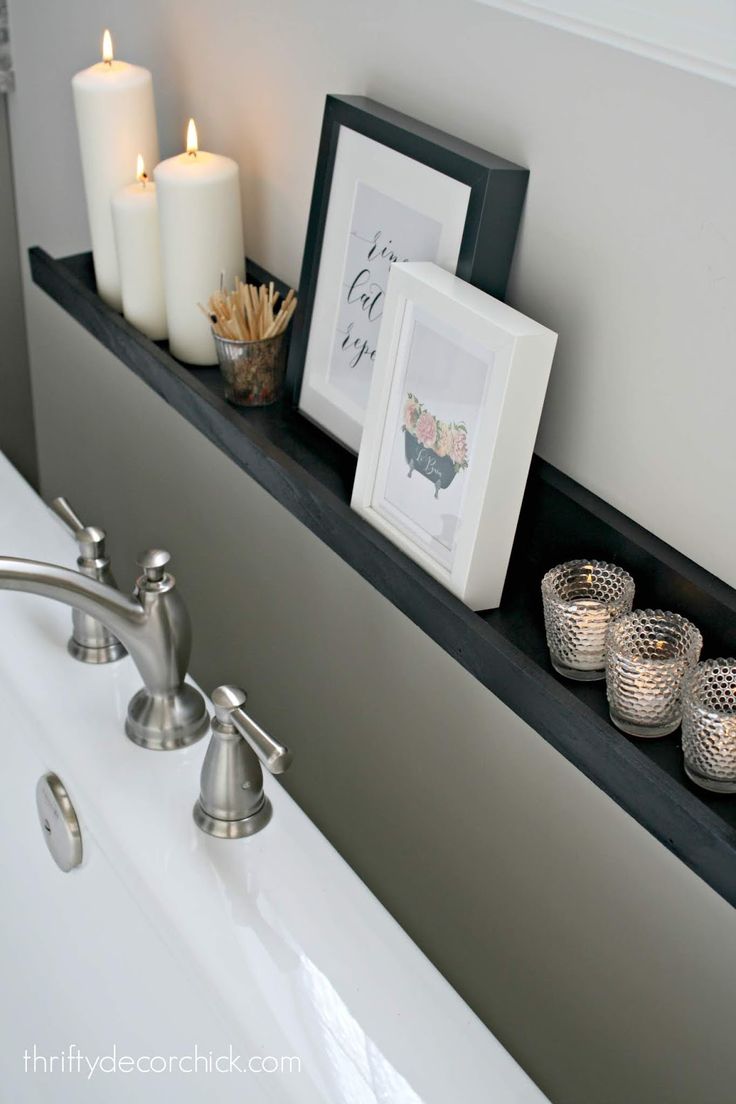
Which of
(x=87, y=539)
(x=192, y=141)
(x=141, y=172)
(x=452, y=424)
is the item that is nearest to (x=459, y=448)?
(x=452, y=424)

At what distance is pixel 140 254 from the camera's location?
127cm

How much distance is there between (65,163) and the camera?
160 cm

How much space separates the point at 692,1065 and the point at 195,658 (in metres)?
0.79

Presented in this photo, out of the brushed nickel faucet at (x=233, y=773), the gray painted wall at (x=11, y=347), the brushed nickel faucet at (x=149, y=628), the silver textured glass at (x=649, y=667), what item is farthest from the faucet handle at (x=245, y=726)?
the gray painted wall at (x=11, y=347)

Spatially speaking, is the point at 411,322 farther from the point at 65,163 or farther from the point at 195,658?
the point at 65,163

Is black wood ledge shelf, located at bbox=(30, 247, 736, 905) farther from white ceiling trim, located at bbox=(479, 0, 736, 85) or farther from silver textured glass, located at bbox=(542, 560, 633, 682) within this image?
white ceiling trim, located at bbox=(479, 0, 736, 85)

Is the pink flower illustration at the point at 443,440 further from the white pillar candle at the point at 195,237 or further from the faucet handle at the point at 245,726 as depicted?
the white pillar candle at the point at 195,237

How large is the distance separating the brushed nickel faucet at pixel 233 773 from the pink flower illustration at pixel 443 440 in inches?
9.5

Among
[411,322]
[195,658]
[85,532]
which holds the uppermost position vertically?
[411,322]

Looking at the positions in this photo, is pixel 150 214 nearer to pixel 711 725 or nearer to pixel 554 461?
pixel 554 461

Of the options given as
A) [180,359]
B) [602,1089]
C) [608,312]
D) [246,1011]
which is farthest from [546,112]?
[602,1089]

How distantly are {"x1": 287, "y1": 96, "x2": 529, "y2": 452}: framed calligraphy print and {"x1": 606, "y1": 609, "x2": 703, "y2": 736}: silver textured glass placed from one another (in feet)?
0.93

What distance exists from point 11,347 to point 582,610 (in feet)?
4.21

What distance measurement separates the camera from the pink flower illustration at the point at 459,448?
917mm
